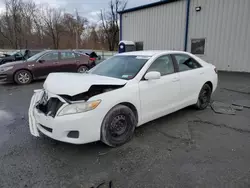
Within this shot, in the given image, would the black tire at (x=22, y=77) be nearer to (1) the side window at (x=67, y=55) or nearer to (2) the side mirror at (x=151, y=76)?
(1) the side window at (x=67, y=55)

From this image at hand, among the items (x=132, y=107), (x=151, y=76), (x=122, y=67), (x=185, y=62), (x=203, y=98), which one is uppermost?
(x=185, y=62)

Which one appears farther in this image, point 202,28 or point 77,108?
point 202,28

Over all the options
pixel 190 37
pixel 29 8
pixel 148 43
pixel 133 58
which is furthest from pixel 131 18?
pixel 29 8

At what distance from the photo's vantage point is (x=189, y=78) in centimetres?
377

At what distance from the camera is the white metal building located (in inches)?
388

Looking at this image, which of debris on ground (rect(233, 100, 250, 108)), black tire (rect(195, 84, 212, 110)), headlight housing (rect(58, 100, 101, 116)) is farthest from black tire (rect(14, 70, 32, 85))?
debris on ground (rect(233, 100, 250, 108))

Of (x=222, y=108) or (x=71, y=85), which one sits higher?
(x=71, y=85)

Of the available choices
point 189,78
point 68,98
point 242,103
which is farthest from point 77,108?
point 242,103

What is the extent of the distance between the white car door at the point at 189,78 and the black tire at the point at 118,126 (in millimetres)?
1427

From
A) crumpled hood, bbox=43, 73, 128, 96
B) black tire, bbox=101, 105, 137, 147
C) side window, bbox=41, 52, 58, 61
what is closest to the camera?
crumpled hood, bbox=43, 73, 128, 96

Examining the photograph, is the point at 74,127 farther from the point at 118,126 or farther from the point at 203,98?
the point at 203,98

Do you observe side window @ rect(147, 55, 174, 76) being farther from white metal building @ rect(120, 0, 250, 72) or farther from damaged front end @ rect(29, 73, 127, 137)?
white metal building @ rect(120, 0, 250, 72)

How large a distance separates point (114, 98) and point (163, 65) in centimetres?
141

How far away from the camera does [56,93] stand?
8.30 feet
